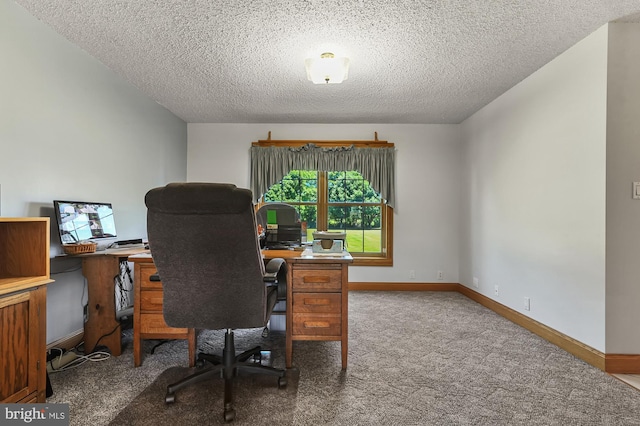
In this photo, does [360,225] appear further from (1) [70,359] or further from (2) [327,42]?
(1) [70,359]

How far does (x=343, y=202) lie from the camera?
4844mm

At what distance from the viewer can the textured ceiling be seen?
210 cm

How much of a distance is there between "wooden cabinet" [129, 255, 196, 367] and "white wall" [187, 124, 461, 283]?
8.99 ft

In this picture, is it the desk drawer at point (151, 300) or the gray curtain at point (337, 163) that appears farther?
the gray curtain at point (337, 163)

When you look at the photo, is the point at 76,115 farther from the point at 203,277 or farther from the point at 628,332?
the point at 628,332

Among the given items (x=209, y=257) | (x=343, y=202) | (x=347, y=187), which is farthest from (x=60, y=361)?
(x=347, y=187)

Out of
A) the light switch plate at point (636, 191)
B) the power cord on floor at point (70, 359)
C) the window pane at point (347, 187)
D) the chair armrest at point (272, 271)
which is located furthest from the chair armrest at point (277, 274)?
the window pane at point (347, 187)

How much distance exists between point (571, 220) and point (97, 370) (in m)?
3.68

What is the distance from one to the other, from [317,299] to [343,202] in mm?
2814

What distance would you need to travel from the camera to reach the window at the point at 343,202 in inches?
191

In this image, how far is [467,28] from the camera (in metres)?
2.32

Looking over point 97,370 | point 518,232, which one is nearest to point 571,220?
point 518,232

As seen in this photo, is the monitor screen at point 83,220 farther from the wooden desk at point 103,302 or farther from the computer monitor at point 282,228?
the computer monitor at point 282,228

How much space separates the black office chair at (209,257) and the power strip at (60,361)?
3.39 ft
